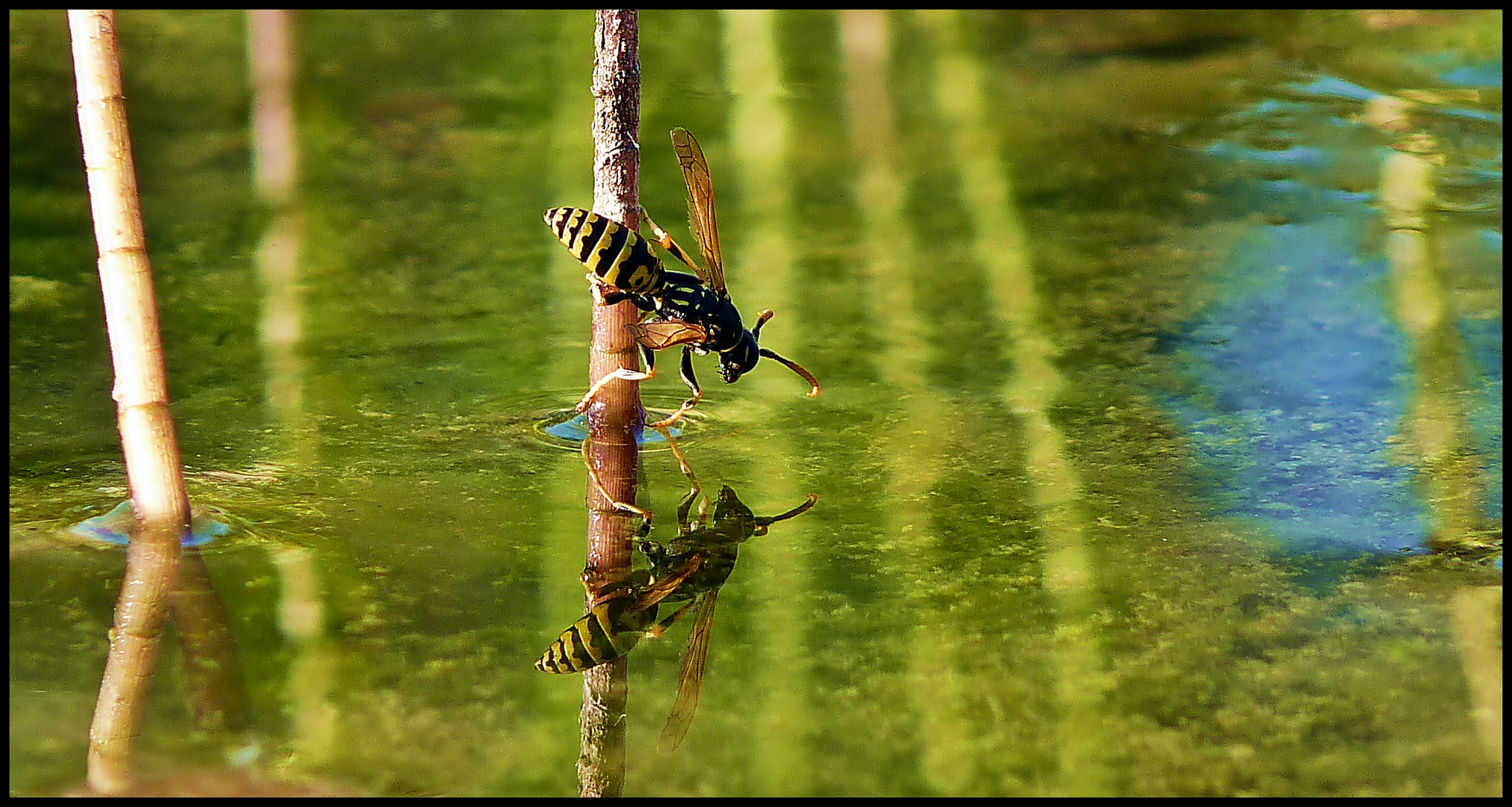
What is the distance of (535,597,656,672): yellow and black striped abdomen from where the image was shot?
5.56ft

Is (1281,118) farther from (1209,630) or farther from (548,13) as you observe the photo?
(1209,630)

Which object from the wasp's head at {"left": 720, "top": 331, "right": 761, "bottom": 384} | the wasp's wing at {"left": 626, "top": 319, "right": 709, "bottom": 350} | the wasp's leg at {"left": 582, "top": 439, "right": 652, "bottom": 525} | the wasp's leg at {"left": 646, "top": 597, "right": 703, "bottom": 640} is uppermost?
the wasp's wing at {"left": 626, "top": 319, "right": 709, "bottom": 350}

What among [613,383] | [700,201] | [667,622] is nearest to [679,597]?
[667,622]

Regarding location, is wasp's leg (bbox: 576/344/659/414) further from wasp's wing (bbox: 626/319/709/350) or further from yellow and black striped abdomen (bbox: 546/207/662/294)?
yellow and black striped abdomen (bbox: 546/207/662/294)

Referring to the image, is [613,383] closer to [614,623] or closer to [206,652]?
[614,623]

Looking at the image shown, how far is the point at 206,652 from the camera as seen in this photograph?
1.69m

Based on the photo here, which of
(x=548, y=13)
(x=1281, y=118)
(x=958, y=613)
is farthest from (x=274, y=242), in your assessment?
(x=1281, y=118)

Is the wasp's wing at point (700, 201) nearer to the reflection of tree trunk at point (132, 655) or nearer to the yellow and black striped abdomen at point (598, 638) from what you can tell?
the yellow and black striped abdomen at point (598, 638)

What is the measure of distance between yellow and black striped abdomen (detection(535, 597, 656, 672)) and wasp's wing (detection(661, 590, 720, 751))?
59 millimetres

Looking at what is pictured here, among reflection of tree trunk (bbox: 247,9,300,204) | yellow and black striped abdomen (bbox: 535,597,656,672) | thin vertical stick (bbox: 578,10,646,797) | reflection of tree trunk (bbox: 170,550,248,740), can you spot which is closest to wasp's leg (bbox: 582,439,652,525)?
thin vertical stick (bbox: 578,10,646,797)

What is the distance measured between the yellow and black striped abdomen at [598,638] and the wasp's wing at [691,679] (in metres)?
0.06

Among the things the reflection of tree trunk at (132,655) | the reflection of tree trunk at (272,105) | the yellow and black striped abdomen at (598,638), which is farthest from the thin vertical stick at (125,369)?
the reflection of tree trunk at (272,105)

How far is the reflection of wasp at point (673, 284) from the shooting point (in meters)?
2.00

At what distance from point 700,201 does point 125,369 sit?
2.69 ft
